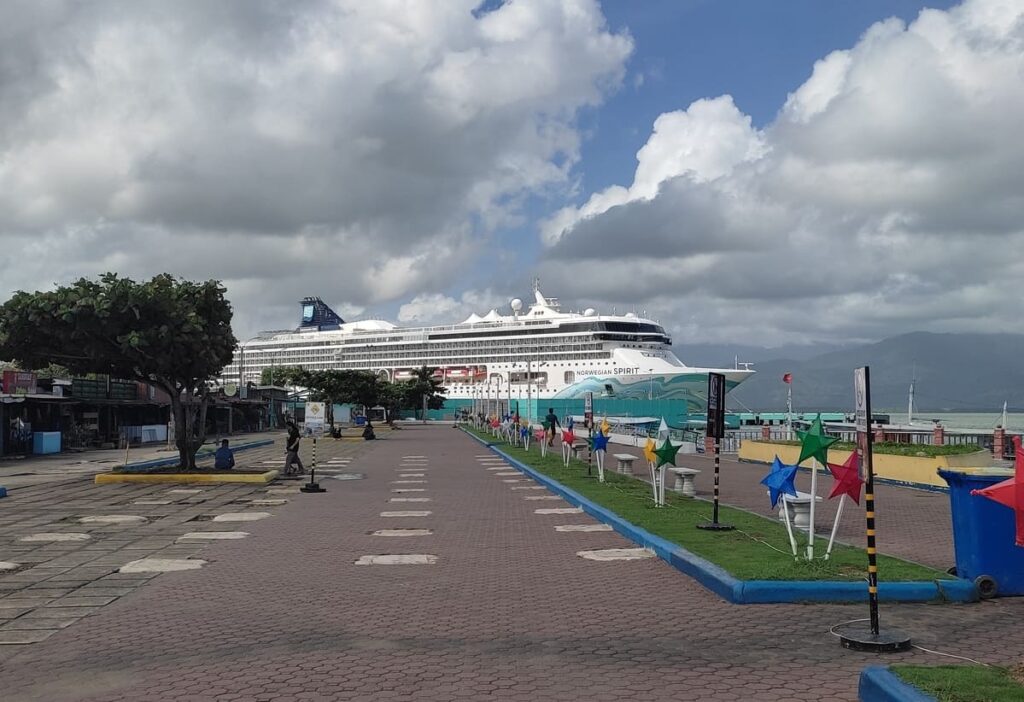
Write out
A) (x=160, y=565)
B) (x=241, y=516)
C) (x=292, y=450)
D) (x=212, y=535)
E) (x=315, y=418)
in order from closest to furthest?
1. (x=160, y=565)
2. (x=212, y=535)
3. (x=241, y=516)
4. (x=292, y=450)
5. (x=315, y=418)

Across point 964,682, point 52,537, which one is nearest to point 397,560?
point 52,537

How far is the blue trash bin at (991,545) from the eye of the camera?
743 centimetres

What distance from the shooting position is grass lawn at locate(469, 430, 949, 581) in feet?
25.9

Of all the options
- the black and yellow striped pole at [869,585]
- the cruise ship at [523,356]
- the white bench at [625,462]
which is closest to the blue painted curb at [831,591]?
the black and yellow striped pole at [869,585]

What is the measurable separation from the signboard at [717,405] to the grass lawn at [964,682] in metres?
6.50

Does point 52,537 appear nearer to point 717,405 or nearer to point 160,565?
point 160,565

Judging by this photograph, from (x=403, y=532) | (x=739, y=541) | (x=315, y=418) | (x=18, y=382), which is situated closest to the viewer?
(x=739, y=541)

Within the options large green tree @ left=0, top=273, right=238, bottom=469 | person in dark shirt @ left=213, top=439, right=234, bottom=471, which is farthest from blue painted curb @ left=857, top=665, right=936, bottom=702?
person in dark shirt @ left=213, top=439, right=234, bottom=471

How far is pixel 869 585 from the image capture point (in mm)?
6211

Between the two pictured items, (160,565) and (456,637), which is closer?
(456,637)

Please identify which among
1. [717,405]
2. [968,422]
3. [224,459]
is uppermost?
[717,405]

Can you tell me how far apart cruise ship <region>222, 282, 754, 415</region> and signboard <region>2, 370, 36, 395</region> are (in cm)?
4193

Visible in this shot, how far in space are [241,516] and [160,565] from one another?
448 cm

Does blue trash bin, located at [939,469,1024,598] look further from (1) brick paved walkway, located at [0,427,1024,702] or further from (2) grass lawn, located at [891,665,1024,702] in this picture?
(2) grass lawn, located at [891,665,1024,702]
